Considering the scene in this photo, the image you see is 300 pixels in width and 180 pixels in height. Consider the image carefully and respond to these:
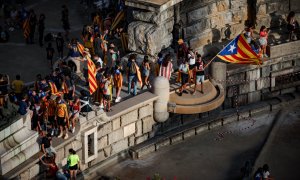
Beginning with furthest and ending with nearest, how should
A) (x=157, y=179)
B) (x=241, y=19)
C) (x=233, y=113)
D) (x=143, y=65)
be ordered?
(x=241, y=19) → (x=233, y=113) → (x=143, y=65) → (x=157, y=179)

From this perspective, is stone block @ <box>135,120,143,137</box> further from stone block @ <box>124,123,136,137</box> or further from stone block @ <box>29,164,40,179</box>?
stone block @ <box>29,164,40,179</box>

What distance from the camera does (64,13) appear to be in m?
51.6

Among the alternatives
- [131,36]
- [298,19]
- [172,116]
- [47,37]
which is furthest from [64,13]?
[298,19]

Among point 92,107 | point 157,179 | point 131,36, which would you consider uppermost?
point 131,36

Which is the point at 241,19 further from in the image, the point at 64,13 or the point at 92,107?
the point at 92,107

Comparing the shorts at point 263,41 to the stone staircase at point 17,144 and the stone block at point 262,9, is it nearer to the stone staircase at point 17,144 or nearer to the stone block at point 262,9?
the stone block at point 262,9

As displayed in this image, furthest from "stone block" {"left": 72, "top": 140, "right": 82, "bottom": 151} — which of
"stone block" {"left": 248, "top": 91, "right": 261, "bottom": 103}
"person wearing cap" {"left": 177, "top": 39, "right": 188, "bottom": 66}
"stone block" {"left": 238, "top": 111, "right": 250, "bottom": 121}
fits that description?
"stone block" {"left": 248, "top": 91, "right": 261, "bottom": 103}

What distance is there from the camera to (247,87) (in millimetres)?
50219

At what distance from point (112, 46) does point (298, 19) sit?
533 inches

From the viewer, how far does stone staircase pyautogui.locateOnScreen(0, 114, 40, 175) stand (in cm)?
3669

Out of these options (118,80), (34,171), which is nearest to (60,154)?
(34,171)

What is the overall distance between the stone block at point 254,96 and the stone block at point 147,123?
7.55 metres

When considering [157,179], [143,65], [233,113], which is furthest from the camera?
[233,113]

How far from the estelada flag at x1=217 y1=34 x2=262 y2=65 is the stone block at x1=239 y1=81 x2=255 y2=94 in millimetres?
3727
